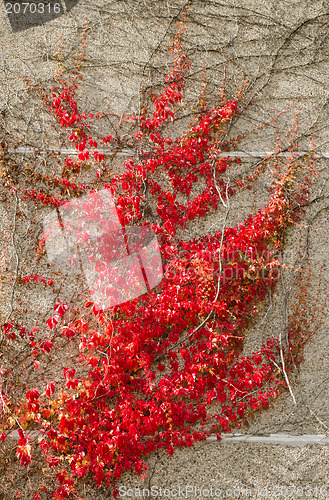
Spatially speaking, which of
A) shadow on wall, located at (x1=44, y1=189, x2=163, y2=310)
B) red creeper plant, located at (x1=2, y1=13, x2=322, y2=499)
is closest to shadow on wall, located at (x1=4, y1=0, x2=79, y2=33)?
red creeper plant, located at (x1=2, y1=13, x2=322, y2=499)

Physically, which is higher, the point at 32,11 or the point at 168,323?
the point at 32,11

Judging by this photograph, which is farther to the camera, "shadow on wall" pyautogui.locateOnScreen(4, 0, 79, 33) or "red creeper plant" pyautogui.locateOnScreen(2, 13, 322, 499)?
"shadow on wall" pyautogui.locateOnScreen(4, 0, 79, 33)

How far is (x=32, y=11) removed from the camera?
18.7ft

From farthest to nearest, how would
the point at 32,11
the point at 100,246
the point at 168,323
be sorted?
the point at 32,11 → the point at 100,246 → the point at 168,323

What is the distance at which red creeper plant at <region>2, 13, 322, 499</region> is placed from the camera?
4.13 m

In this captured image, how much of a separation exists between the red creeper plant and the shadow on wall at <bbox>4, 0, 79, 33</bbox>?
3.97 feet

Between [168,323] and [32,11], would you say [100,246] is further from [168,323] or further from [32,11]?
[32,11]

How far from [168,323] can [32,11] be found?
16.4 ft

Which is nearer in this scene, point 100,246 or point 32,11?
point 100,246

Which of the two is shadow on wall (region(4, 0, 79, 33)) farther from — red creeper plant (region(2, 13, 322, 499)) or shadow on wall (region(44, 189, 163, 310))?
shadow on wall (region(44, 189, 163, 310))

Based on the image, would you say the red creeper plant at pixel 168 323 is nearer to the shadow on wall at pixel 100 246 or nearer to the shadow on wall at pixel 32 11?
the shadow on wall at pixel 100 246

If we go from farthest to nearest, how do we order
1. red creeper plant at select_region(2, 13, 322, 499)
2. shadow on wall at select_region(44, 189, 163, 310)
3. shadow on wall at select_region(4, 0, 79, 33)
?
shadow on wall at select_region(4, 0, 79, 33)
shadow on wall at select_region(44, 189, 163, 310)
red creeper plant at select_region(2, 13, 322, 499)

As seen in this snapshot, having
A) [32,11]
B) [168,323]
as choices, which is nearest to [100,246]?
[168,323]

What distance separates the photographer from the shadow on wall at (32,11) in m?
5.67
